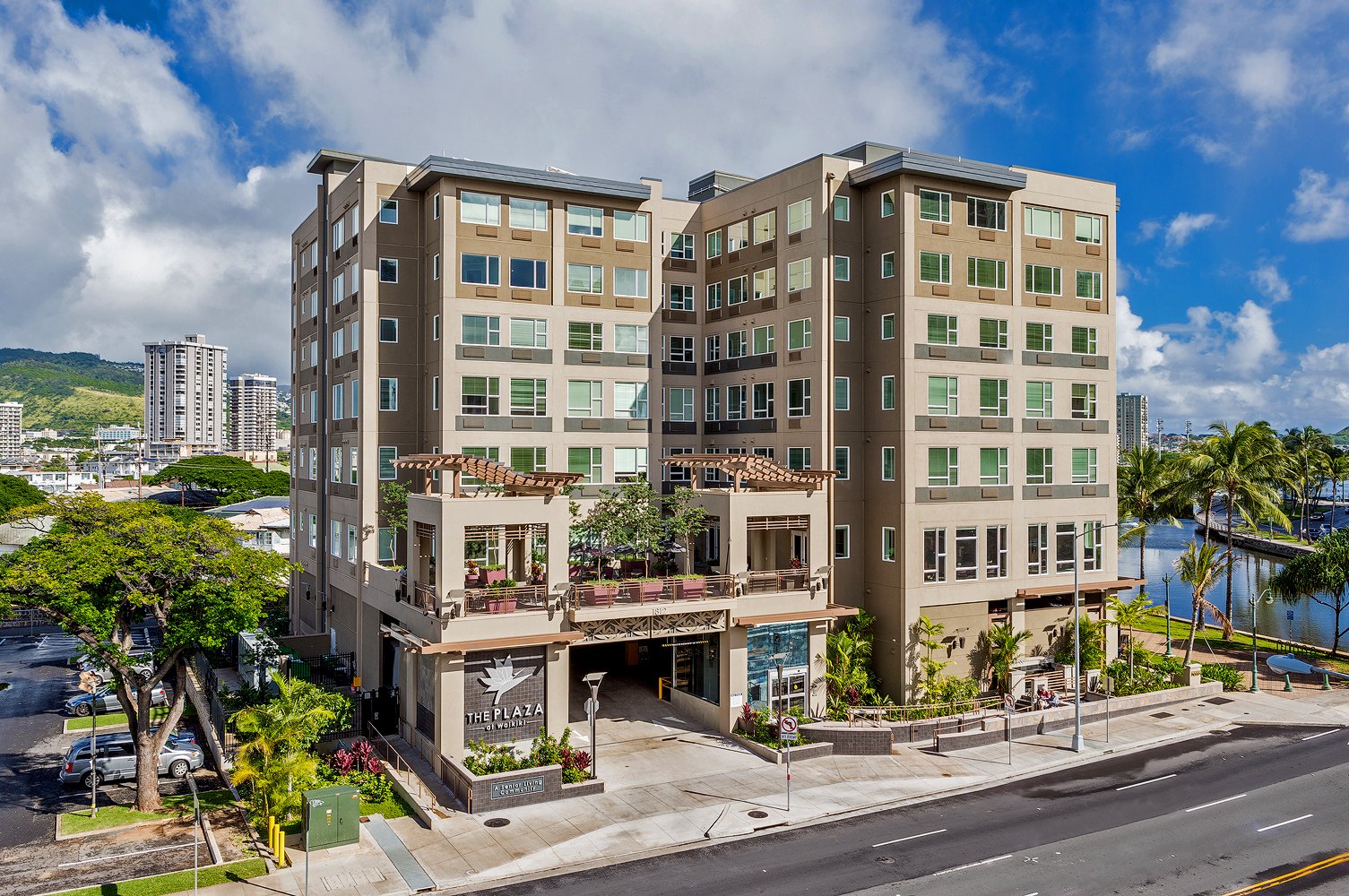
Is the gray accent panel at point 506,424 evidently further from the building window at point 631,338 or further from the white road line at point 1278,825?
the white road line at point 1278,825

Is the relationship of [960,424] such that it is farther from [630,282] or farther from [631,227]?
[631,227]

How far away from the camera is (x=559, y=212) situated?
138 feet

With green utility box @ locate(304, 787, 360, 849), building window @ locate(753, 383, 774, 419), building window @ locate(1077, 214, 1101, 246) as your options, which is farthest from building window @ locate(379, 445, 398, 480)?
building window @ locate(1077, 214, 1101, 246)

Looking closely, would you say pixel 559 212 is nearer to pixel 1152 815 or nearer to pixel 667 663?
pixel 667 663

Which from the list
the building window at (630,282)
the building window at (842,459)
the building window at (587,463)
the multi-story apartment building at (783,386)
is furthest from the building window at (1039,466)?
the building window at (587,463)

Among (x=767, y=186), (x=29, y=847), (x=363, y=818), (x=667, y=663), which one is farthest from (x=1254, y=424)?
(x=29, y=847)

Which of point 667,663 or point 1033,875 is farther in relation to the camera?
point 667,663

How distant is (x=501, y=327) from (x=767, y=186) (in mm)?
15026

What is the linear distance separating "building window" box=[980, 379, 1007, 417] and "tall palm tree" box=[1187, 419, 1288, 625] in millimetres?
22372

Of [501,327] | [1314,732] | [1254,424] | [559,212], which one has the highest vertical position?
[559,212]

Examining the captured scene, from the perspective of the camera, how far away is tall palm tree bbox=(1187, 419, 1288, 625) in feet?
185

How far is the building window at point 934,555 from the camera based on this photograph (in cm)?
4062

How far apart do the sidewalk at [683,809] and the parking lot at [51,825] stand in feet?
12.4

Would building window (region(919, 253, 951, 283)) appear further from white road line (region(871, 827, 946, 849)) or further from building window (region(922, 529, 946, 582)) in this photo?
white road line (region(871, 827, 946, 849))
